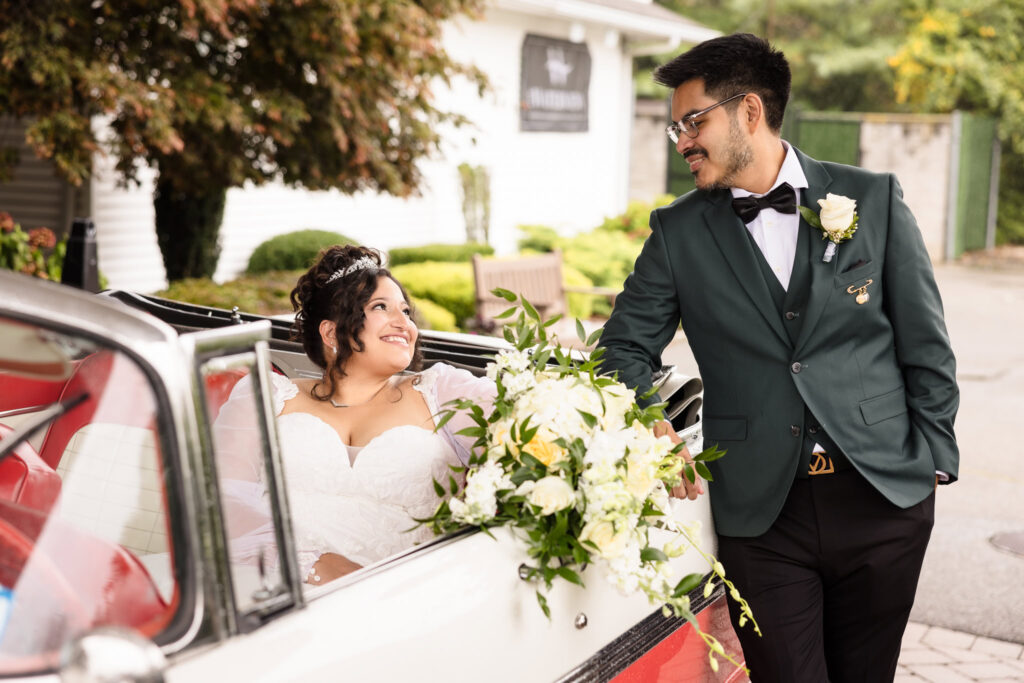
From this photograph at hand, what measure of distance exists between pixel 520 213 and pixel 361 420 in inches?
547

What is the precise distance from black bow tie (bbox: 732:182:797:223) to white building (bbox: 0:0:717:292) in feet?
28.4

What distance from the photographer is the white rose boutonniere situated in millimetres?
2943

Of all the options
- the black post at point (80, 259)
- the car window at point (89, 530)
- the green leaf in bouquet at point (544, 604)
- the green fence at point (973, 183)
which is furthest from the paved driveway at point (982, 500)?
the green fence at point (973, 183)

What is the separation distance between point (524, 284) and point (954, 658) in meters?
6.29

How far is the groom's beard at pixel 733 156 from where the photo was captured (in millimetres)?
3031

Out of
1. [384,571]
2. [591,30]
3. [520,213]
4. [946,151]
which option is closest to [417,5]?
[384,571]

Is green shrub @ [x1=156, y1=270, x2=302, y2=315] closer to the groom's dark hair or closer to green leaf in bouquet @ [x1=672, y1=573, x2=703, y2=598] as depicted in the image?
the groom's dark hair

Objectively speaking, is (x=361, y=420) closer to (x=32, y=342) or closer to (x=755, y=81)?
(x=755, y=81)

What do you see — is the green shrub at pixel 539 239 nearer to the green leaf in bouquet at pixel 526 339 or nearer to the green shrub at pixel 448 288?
the green shrub at pixel 448 288

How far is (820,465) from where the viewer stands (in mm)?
2992

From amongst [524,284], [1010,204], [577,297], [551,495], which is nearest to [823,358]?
[551,495]

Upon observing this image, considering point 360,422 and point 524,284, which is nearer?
point 360,422

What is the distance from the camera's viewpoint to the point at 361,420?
3371 mm

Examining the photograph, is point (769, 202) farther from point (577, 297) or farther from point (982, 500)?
point (577, 297)
